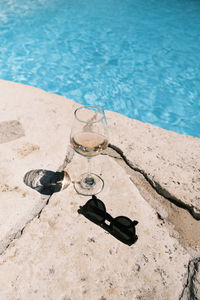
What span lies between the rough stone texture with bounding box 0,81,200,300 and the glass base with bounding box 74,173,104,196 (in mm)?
49

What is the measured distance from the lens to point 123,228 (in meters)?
1.59

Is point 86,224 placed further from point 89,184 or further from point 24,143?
point 24,143

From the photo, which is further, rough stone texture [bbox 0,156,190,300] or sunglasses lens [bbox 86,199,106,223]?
sunglasses lens [bbox 86,199,106,223]

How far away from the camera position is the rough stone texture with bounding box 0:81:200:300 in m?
1.41

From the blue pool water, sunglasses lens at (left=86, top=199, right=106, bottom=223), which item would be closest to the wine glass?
sunglasses lens at (left=86, top=199, right=106, bottom=223)

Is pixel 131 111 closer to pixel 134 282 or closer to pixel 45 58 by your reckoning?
pixel 45 58

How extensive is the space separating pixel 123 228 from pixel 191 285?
0.48 meters

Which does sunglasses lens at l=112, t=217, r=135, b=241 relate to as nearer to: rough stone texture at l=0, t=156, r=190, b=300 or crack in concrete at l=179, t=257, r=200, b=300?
rough stone texture at l=0, t=156, r=190, b=300

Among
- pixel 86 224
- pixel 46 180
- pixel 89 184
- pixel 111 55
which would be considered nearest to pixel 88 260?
pixel 86 224

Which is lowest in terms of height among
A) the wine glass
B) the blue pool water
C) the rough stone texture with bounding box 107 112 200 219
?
the blue pool water

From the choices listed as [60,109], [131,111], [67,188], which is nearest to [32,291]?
[67,188]

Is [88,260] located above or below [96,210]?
below

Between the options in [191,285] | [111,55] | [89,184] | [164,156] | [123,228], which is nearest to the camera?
[191,285]

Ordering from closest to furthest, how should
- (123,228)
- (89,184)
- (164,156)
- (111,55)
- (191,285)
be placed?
1. (191,285)
2. (123,228)
3. (89,184)
4. (164,156)
5. (111,55)
